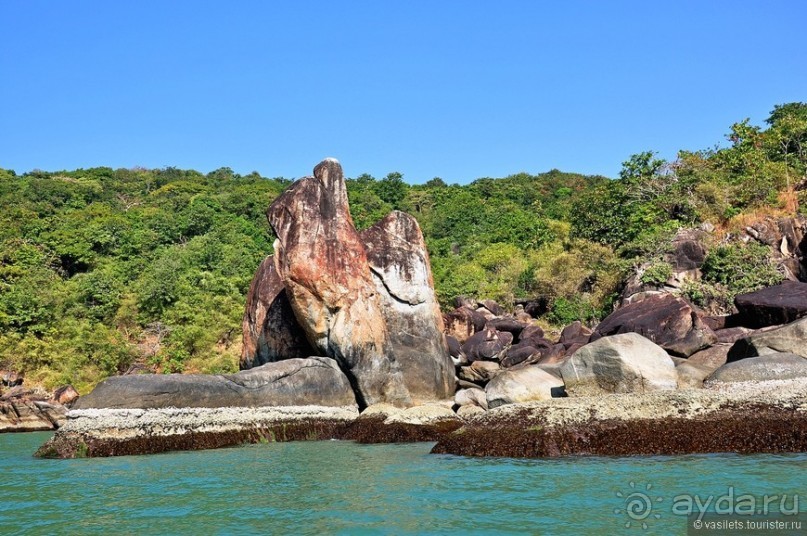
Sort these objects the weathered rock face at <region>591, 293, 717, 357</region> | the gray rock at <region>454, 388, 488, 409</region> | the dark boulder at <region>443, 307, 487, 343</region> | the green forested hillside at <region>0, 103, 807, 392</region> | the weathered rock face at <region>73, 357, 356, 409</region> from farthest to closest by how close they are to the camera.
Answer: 1. the green forested hillside at <region>0, 103, 807, 392</region>
2. the dark boulder at <region>443, 307, 487, 343</region>
3. the weathered rock face at <region>591, 293, 717, 357</region>
4. the gray rock at <region>454, 388, 488, 409</region>
5. the weathered rock face at <region>73, 357, 356, 409</region>

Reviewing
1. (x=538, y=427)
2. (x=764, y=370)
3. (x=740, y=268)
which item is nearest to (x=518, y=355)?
(x=764, y=370)

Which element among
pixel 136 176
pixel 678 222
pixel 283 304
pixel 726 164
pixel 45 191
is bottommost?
pixel 283 304

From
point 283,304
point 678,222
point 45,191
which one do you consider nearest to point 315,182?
point 283,304

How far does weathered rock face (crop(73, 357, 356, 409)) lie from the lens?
1528 centimetres

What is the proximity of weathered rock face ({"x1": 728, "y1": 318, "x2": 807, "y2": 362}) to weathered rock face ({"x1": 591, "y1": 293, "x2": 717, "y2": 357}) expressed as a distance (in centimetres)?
346

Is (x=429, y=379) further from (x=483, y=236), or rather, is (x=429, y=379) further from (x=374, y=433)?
(x=483, y=236)

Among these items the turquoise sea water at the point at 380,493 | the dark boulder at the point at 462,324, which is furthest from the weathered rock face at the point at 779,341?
the dark boulder at the point at 462,324

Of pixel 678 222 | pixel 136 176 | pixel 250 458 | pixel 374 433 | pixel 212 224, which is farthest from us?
pixel 136 176

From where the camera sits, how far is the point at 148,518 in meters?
8.90

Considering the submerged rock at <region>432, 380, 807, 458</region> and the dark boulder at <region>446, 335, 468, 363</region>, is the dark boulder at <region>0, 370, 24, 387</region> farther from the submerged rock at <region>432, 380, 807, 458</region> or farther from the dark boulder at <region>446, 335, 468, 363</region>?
the submerged rock at <region>432, 380, 807, 458</region>

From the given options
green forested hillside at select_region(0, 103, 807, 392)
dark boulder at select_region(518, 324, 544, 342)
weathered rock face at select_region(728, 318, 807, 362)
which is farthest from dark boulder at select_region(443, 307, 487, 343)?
weathered rock face at select_region(728, 318, 807, 362)

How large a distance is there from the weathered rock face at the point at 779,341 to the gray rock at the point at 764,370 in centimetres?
194

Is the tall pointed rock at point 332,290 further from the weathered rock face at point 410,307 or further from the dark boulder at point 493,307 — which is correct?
the dark boulder at point 493,307

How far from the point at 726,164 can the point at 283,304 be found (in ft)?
95.3
